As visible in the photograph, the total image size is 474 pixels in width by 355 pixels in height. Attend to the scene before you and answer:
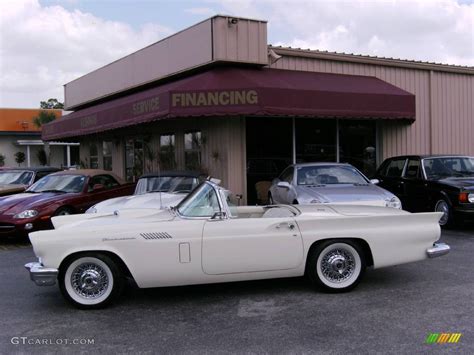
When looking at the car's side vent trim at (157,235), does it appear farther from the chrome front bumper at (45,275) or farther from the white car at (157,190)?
the white car at (157,190)

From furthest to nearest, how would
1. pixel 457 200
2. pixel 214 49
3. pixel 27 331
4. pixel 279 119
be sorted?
pixel 279 119, pixel 214 49, pixel 457 200, pixel 27 331

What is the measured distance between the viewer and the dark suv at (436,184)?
9.82m

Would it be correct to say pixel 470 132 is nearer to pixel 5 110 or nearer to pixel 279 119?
pixel 279 119

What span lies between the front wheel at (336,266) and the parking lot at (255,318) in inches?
5.4

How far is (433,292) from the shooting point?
5.62 m

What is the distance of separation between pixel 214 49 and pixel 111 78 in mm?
7103

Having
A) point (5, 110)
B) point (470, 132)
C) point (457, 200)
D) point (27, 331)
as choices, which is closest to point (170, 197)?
point (27, 331)

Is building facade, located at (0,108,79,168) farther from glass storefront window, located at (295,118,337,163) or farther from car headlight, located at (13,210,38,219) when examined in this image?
car headlight, located at (13,210,38,219)

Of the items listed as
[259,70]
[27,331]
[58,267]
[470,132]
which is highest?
[259,70]

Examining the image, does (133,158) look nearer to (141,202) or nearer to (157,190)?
(157,190)

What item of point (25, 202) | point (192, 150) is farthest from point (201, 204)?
point (192, 150)

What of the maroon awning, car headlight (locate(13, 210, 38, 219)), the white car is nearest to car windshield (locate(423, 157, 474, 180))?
the maroon awning

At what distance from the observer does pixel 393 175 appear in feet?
39.7

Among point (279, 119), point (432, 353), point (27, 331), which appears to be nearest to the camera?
point (432, 353)
